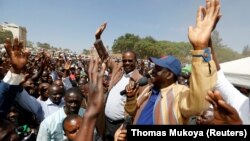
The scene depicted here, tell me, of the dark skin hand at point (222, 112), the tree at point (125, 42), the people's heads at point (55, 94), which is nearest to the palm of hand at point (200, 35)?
the dark skin hand at point (222, 112)

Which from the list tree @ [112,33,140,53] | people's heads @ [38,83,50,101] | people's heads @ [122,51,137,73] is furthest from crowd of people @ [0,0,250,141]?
tree @ [112,33,140,53]

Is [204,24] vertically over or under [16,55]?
over

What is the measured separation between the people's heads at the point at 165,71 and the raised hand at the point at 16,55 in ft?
3.91

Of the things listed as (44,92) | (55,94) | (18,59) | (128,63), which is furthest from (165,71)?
(44,92)

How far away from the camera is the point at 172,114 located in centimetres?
245

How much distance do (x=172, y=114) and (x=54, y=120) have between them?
61.5 inches

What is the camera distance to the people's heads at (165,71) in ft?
9.14

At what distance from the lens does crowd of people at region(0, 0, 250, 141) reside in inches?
67.9

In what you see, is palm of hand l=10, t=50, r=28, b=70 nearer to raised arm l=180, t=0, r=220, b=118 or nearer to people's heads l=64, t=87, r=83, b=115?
people's heads l=64, t=87, r=83, b=115

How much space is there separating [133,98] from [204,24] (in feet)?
3.37

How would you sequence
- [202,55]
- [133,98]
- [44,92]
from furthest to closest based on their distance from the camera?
[44,92] → [133,98] → [202,55]

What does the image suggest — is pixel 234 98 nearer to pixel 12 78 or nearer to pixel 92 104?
pixel 92 104

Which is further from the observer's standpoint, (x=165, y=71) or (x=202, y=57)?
(x=165, y=71)

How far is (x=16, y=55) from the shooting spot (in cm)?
279
